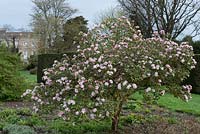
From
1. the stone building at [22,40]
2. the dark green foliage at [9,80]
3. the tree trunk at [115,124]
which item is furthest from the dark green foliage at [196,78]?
the stone building at [22,40]

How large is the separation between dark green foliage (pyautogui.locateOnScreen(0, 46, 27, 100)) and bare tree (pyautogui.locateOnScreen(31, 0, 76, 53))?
78.5 feet

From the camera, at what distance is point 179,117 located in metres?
8.05

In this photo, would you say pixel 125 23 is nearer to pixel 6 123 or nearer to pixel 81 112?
pixel 81 112

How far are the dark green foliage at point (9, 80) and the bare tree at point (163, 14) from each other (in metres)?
A: 17.6

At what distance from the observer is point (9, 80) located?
1116 centimetres

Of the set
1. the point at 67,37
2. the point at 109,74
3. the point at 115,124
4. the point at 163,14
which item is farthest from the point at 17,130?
the point at 67,37

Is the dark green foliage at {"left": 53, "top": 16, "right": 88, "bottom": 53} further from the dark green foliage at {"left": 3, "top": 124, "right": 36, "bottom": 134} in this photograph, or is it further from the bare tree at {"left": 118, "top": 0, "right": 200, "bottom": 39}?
the dark green foliage at {"left": 3, "top": 124, "right": 36, "bottom": 134}

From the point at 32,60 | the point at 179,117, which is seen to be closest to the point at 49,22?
the point at 32,60

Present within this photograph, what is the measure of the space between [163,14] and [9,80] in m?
18.9

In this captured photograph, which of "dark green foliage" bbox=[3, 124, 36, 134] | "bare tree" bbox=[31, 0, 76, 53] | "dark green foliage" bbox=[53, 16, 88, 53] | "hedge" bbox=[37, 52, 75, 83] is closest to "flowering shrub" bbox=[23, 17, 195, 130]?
"dark green foliage" bbox=[3, 124, 36, 134]

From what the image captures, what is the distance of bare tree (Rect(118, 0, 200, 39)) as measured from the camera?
91.5 feet

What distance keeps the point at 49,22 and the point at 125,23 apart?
2954 cm

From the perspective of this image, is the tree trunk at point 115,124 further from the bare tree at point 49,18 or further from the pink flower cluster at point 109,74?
the bare tree at point 49,18

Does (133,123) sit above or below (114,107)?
below
